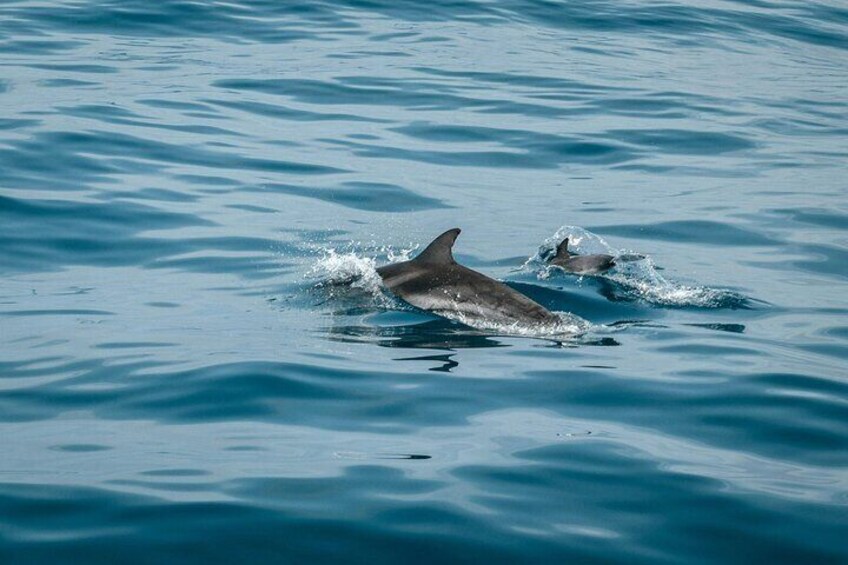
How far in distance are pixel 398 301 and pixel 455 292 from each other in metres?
0.51

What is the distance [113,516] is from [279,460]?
3.84ft

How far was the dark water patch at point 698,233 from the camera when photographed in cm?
1562

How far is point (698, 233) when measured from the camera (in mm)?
15977

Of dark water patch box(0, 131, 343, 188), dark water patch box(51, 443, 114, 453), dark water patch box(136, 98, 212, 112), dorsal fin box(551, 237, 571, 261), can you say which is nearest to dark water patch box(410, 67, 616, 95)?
dark water patch box(136, 98, 212, 112)

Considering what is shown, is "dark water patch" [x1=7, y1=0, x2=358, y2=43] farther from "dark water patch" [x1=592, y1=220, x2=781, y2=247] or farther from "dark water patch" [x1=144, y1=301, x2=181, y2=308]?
"dark water patch" [x1=144, y1=301, x2=181, y2=308]

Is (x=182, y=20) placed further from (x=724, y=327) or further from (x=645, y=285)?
(x=724, y=327)

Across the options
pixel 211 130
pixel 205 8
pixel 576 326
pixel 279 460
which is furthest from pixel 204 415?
pixel 205 8

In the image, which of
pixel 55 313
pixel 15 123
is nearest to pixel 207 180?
pixel 15 123

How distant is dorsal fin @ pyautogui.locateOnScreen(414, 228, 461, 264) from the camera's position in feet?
39.3

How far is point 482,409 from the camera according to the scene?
866cm

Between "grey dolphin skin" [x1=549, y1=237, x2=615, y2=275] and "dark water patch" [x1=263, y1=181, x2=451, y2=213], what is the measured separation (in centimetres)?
325

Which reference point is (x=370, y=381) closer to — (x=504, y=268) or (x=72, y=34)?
(x=504, y=268)

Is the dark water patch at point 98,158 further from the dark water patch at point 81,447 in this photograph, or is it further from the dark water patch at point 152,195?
the dark water patch at point 81,447

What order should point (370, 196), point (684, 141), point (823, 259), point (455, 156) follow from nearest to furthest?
1. point (823, 259)
2. point (370, 196)
3. point (455, 156)
4. point (684, 141)
